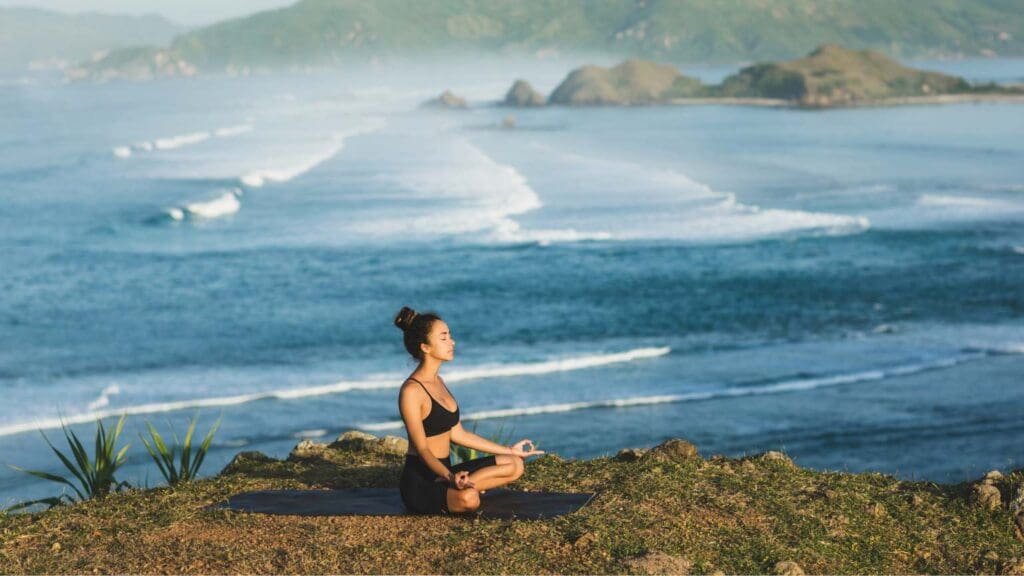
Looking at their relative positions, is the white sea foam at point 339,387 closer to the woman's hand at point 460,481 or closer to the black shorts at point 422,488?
the black shorts at point 422,488

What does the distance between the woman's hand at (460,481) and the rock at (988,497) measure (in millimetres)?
3360

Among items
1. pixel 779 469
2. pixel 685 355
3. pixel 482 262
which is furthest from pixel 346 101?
pixel 779 469

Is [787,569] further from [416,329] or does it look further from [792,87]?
[792,87]

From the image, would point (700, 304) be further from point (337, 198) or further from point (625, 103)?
point (625, 103)

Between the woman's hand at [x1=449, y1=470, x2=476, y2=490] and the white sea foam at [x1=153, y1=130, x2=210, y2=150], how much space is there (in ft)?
235

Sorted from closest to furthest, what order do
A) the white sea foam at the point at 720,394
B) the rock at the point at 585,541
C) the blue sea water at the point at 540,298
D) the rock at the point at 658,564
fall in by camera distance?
the rock at the point at 658,564 → the rock at the point at 585,541 → the blue sea water at the point at 540,298 → the white sea foam at the point at 720,394

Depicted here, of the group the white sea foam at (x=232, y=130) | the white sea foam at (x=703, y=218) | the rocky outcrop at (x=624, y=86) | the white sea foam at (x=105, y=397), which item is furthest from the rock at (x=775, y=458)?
the rocky outcrop at (x=624, y=86)

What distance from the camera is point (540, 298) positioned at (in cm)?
2983

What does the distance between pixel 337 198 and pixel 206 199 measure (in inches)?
192

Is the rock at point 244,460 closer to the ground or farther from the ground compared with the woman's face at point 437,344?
closer to the ground

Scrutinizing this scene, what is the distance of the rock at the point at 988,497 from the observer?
8.62m

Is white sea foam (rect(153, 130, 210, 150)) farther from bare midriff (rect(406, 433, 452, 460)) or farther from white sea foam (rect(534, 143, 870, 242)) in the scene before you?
bare midriff (rect(406, 433, 452, 460))

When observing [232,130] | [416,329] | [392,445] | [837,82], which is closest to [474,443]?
[416,329]

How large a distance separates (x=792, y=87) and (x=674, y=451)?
136816mm
